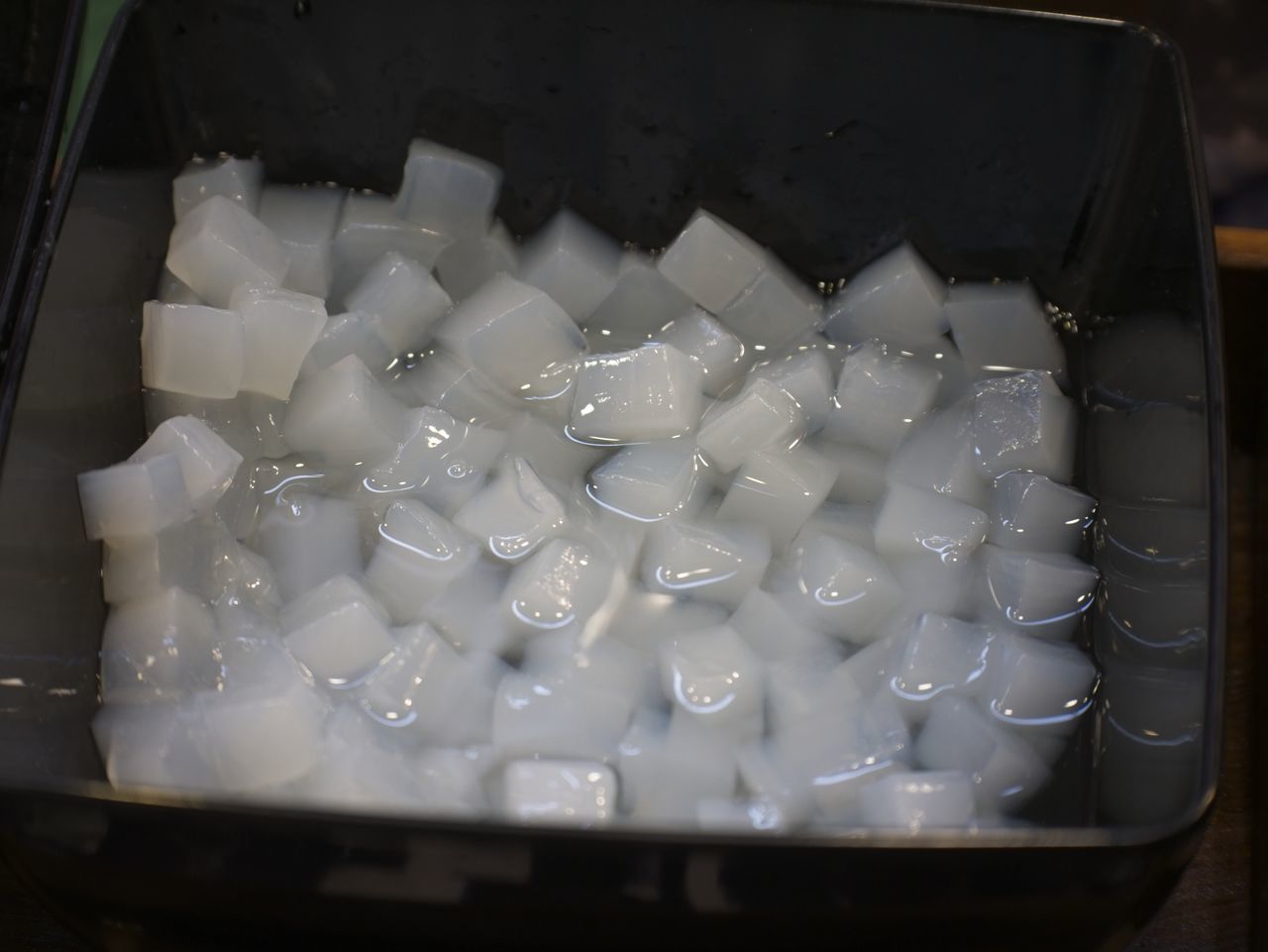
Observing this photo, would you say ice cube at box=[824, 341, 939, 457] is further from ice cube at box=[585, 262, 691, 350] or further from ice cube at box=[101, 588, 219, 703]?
ice cube at box=[101, 588, 219, 703]

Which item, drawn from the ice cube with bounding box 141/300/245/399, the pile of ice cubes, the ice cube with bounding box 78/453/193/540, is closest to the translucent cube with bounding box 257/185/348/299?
the pile of ice cubes

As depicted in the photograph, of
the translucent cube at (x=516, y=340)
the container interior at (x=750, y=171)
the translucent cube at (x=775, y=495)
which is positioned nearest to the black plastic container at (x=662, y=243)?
the container interior at (x=750, y=171)

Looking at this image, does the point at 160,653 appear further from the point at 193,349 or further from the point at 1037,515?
the point at 1037,515

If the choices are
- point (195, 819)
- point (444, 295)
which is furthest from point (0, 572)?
point (444, 295)

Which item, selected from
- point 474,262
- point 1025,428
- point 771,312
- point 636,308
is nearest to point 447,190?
point 474,262

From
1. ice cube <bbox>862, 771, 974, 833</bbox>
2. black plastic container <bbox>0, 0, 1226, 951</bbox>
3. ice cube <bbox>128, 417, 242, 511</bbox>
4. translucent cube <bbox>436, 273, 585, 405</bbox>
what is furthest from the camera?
translucent cube <bbox>436, 273, 585, 405</bbox>

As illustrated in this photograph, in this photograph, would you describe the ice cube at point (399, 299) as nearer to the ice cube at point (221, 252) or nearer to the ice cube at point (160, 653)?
the ice cube at point (221, 252)

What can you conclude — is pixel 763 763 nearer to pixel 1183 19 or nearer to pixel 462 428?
pixel 462 428
